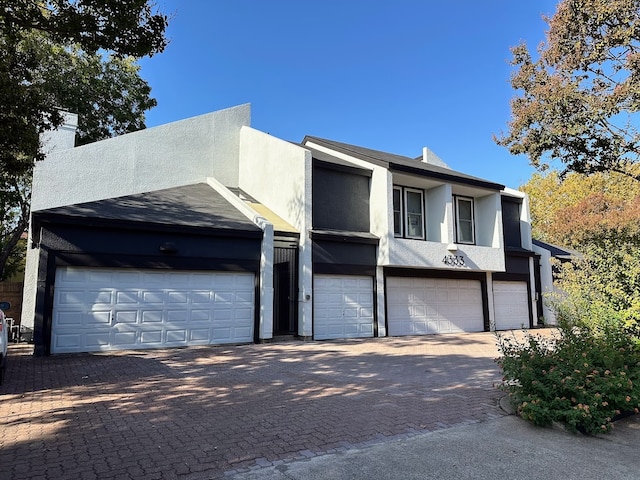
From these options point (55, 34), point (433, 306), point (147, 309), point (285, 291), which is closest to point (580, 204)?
point (433, 306)

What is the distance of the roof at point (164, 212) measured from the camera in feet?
34.9

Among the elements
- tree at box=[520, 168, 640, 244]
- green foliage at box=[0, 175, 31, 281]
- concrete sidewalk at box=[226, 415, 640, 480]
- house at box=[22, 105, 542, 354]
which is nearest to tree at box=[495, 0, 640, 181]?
tree at box=[520, 168, 640, 244]

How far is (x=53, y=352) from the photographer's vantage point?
10.1 m

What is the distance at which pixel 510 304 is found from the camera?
18719mm

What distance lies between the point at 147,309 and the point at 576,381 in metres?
10.00

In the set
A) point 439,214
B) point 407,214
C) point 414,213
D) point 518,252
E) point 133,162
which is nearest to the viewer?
point 133,162

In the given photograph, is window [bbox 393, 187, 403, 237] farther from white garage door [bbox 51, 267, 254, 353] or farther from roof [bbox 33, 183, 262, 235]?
white garage door [bbox 51, 267, 254, 353]

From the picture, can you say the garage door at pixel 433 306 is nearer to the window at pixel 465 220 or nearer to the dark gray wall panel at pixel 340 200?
the window at pixel 465 220

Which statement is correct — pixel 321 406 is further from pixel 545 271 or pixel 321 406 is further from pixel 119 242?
pixel 545 271

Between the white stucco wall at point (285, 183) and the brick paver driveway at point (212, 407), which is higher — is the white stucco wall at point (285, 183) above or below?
above

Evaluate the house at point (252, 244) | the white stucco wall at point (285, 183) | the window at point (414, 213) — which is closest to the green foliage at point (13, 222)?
the house at point (252, 244)

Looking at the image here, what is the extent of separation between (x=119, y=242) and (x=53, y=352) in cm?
308

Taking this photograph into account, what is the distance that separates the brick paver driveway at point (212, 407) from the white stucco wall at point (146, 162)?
20.1 ft

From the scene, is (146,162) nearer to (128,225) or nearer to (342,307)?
(128,225)
